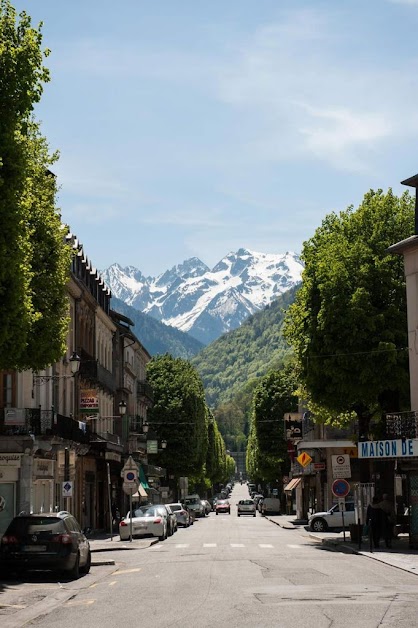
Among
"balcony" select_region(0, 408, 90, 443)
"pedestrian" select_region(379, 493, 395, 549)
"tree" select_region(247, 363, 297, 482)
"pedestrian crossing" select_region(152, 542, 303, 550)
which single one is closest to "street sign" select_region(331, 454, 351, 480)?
"pedestrian" select_region(379, 493, 395, 549)

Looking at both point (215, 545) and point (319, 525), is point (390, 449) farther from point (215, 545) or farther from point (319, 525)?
point (319, 525)

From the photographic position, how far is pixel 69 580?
2433 centimetres

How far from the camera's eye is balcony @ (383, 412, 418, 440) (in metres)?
36.1

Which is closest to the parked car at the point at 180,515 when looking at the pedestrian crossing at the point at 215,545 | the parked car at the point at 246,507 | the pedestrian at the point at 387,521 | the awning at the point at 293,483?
the awning at the point at 293,483

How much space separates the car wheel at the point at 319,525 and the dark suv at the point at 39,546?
3134cm

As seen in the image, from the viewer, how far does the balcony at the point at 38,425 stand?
39.7 m

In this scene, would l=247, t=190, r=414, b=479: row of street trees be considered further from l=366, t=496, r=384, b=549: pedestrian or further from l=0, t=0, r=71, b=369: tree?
l=0, t=0, r=71, b=369: tree

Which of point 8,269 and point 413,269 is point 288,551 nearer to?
point 413,269

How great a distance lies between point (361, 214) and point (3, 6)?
2384cm

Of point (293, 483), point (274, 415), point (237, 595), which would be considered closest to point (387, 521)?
point (237, 595)

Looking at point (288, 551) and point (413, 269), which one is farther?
point (413, 269)

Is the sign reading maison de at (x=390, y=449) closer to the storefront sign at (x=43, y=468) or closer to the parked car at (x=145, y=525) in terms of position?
the parked car at (x=145, y=525)

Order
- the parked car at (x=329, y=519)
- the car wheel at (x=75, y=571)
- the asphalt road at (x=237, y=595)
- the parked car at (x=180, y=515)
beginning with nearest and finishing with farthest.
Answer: the asphalt road at (x=237, y=595), the car wheel at (x=75, y=571), the parked car at (x=329, y=519), the parked car at (x=180, y=515)

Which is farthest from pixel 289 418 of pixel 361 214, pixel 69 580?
pixel 69 580
